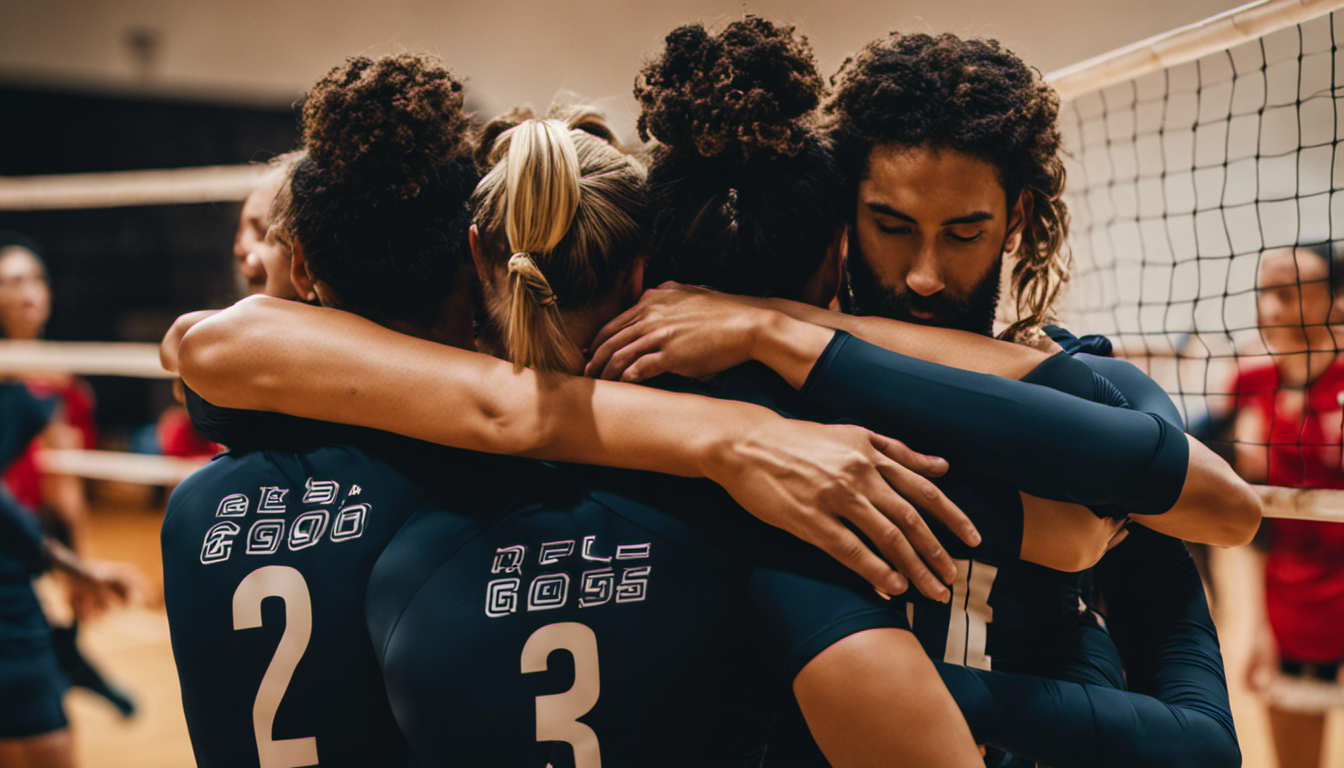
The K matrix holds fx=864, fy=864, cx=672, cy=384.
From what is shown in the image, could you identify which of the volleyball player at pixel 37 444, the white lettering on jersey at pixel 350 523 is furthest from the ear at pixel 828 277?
the volleyball player at pixel 37 444

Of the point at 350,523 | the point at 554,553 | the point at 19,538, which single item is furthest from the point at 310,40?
the point at 554,553

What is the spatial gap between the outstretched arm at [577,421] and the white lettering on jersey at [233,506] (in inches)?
5.5

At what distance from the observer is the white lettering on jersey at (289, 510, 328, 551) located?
1249mm

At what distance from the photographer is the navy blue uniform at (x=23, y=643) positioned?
116 inches

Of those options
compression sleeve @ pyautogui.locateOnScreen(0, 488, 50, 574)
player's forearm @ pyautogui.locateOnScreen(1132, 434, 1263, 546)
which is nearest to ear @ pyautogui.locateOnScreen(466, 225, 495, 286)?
player's forearm @ pyautogui.locateOnScreen(1132, 434, 1263, 546)

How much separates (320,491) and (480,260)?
0.41 metres

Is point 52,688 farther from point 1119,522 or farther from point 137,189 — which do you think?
point 1119,522

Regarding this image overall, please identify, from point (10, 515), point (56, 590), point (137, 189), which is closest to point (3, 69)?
point (56, 590)

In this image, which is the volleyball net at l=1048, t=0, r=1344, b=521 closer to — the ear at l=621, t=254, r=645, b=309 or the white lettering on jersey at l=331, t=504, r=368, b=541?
the ear at l=621, t=254, r=645, b=309

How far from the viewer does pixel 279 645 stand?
1255 mm

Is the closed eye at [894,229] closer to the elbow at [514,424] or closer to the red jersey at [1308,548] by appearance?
the elbow at [514,424]

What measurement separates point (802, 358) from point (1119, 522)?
523 millimetres

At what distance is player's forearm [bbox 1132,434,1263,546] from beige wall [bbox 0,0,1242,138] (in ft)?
23.5

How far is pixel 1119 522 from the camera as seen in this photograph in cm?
123
